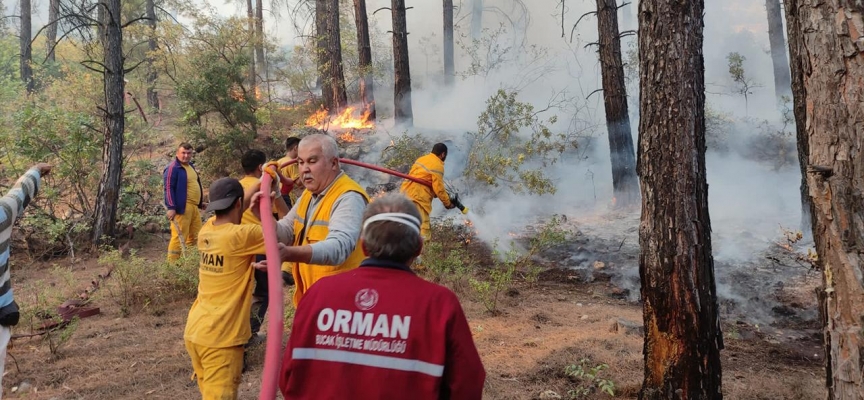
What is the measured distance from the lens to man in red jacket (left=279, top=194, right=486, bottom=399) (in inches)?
65.7

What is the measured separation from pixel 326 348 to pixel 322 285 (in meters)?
0.22

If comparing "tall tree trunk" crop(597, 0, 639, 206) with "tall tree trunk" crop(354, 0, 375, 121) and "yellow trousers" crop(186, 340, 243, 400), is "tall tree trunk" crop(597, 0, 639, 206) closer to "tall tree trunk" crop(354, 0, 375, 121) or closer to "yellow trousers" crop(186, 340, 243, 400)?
"tall tree trunk" crop(354, 0, 375, 121)

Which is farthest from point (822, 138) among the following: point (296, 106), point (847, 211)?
point (296, 106)

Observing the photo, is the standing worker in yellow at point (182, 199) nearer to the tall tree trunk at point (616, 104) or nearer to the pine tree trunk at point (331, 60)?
the pine tree trunk at point (331, 60)

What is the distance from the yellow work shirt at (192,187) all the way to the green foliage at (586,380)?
18.9ft

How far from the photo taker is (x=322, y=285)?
183 cm

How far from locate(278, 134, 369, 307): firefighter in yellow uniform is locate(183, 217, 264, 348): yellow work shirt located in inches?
10.5

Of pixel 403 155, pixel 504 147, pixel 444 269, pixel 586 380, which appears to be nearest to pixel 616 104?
pixel 504 147

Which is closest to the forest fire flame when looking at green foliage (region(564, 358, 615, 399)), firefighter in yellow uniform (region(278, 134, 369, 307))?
green foliage (region(564, 358, 615, 399))

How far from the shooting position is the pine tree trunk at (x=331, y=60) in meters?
13.5

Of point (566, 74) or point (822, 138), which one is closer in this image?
point (822, 138)

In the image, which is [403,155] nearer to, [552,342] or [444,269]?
[444,269]

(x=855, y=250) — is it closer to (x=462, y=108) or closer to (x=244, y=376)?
(x=244, y=376)

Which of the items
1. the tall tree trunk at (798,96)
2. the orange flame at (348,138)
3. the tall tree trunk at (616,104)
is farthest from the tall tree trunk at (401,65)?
the tall tree trunk at (798,96)
